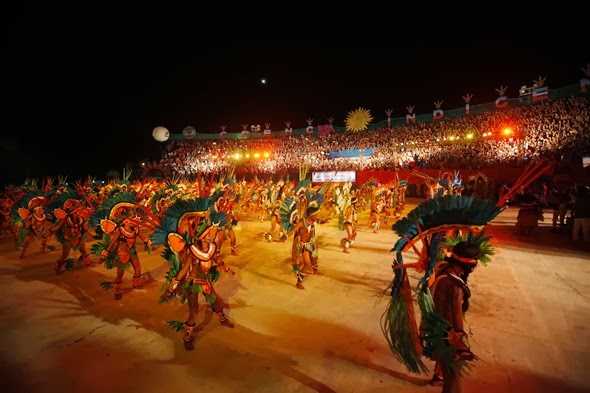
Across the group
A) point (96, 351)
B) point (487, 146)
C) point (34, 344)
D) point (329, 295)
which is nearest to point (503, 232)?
point (329, 295)

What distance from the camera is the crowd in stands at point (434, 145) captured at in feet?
68.6

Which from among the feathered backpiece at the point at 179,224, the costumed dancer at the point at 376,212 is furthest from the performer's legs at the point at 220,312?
the costumed dancer at the point at 376,212

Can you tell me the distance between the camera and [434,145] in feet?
93.5

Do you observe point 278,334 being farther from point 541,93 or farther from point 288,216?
point 541,93

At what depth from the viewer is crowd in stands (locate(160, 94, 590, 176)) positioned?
68.6ft

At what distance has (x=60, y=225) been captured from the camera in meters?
7.34

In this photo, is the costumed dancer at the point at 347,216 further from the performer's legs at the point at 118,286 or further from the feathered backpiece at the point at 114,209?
the performer's legs at the point at 118,286

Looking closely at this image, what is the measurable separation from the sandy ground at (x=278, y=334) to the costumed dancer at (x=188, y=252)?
1.87 feet

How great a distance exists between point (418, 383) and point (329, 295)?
8.67 feet

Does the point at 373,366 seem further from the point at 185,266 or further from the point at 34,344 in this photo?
the point at 34,344

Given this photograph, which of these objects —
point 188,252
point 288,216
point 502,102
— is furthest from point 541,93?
point 188,252

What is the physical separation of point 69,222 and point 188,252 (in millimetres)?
5065

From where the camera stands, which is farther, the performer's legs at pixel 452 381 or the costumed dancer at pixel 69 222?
the costumed dancer at pixel 69 222

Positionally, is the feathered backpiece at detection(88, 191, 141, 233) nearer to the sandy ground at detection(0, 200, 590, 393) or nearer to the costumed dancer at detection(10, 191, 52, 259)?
the sandy ground at detection(0, 200, 590, 393)
